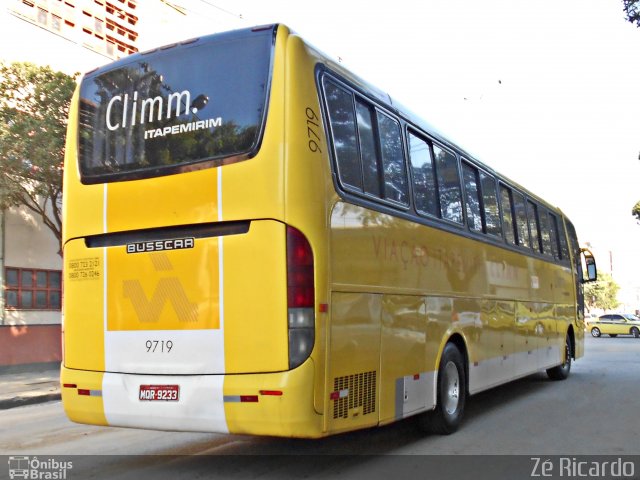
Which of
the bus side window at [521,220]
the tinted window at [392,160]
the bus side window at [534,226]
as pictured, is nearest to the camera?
the tinted window at [392,160]

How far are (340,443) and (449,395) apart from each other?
136 cm

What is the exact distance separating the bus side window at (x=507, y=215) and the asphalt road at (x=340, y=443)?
8.17ft

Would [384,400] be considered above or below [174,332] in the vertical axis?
below

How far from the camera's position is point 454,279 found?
745cm

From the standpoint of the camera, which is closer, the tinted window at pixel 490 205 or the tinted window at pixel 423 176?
the tinted window at pixel 423 176

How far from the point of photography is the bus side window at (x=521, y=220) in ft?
34.0

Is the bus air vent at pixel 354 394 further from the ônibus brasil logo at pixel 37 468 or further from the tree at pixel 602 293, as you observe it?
the tree at pixel 602 293

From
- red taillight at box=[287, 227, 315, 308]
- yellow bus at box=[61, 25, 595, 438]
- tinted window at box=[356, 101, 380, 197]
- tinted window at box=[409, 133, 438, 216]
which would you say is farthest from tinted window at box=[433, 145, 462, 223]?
red taillight at box=[287, 227, 315, 308]

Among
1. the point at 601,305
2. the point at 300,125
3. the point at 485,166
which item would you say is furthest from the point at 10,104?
the point at 601,305

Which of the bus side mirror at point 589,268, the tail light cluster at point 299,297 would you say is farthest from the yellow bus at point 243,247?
the bus side mirror at point 589,268

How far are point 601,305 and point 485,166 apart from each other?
9984 cm

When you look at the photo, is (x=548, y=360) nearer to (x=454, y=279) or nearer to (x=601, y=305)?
(x=454, y=279)

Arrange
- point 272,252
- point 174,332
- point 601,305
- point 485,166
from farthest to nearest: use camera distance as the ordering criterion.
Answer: point 601,305, point 485,166, point 174,332, point 272,252

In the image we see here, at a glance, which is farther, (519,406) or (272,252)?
(519,406)
